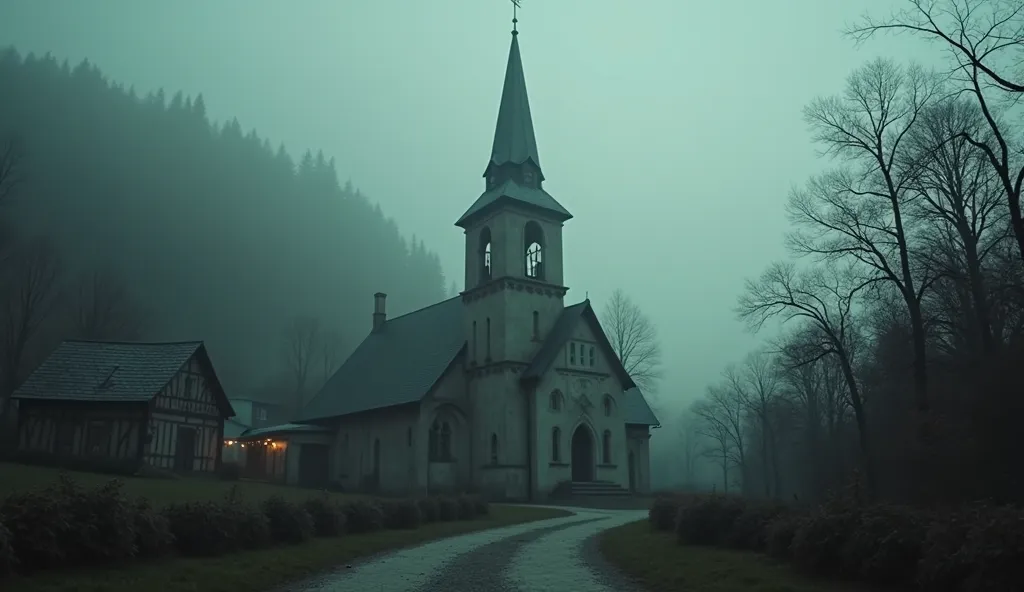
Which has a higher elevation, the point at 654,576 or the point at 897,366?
the point at 897,366

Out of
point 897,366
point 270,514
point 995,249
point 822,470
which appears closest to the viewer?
point 270,514

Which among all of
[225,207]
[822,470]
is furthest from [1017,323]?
[225,207]

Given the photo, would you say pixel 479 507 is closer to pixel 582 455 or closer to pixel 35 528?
pixel 582 455

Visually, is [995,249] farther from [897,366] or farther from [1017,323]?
[897,366]

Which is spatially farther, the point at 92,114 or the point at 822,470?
the point at 92,114

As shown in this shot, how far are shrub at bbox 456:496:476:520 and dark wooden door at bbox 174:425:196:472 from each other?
18.5 metres

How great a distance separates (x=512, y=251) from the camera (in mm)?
41844

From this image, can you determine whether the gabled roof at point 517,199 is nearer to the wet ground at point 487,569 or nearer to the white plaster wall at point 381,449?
the white plaster wall at point 381,449

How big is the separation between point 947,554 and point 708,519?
8017 millimetres

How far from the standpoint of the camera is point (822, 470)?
4250 centimetres

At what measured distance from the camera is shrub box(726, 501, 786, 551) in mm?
15859

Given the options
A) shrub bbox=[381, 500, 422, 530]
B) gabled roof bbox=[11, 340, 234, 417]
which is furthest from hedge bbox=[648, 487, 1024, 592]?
gabled roof bbox=[11, 340, 234, 417]

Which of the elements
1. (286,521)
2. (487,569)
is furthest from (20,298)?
(487,569)

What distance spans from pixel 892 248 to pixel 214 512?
22.8 metres
